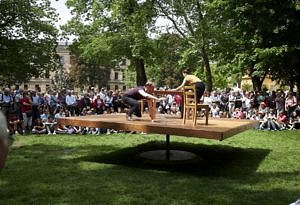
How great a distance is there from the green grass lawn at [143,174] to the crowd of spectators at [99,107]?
2.89 m

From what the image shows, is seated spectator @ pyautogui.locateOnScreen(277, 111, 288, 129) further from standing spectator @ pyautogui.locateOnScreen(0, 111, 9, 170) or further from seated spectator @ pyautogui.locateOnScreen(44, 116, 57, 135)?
standing spectator @ pyautogui.locateOnScreen(0, 111, 9, 170)

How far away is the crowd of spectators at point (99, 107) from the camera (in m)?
17.7

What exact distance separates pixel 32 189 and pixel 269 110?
14987mm

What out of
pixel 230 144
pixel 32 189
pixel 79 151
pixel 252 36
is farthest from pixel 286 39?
pixel 32 189

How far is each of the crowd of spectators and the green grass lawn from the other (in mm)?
2886

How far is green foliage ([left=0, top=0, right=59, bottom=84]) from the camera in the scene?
35469mm

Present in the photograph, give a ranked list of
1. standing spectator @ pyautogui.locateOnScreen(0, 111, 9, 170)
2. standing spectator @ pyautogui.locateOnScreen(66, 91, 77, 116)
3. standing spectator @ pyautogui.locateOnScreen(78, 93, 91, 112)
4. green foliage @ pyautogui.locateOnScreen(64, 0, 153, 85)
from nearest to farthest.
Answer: standing spectator @ pyautogui.locateOnScreen(0, 111, 9, 170) → standing spectator @ pyautogui.locateOnScreen(66, 91, 77, 116) → standing spectator @ pyautogui.locateOnScreen(78, 93, 91, 112) → green foliage @ pyautogui.locateOnScreen(64, 0, 153, 85)

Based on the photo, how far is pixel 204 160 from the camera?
456 inches

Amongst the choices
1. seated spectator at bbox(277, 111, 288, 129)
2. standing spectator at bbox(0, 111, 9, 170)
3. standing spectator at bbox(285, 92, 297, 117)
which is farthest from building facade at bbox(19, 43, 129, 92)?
standing spectator at bbox(0, 111, 9, 170)

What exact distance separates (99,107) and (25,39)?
17.6 m

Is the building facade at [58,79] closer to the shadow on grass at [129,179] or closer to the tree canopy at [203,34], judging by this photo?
the tree canopy at [203,34]

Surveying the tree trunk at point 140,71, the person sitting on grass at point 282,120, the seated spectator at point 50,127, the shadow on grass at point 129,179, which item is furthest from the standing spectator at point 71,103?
the tree trunk at point 140,71

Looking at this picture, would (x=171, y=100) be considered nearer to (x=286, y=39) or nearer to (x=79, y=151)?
(x=286, y=39)

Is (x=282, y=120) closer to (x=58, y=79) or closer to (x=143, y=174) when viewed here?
(x=143, y=174)
